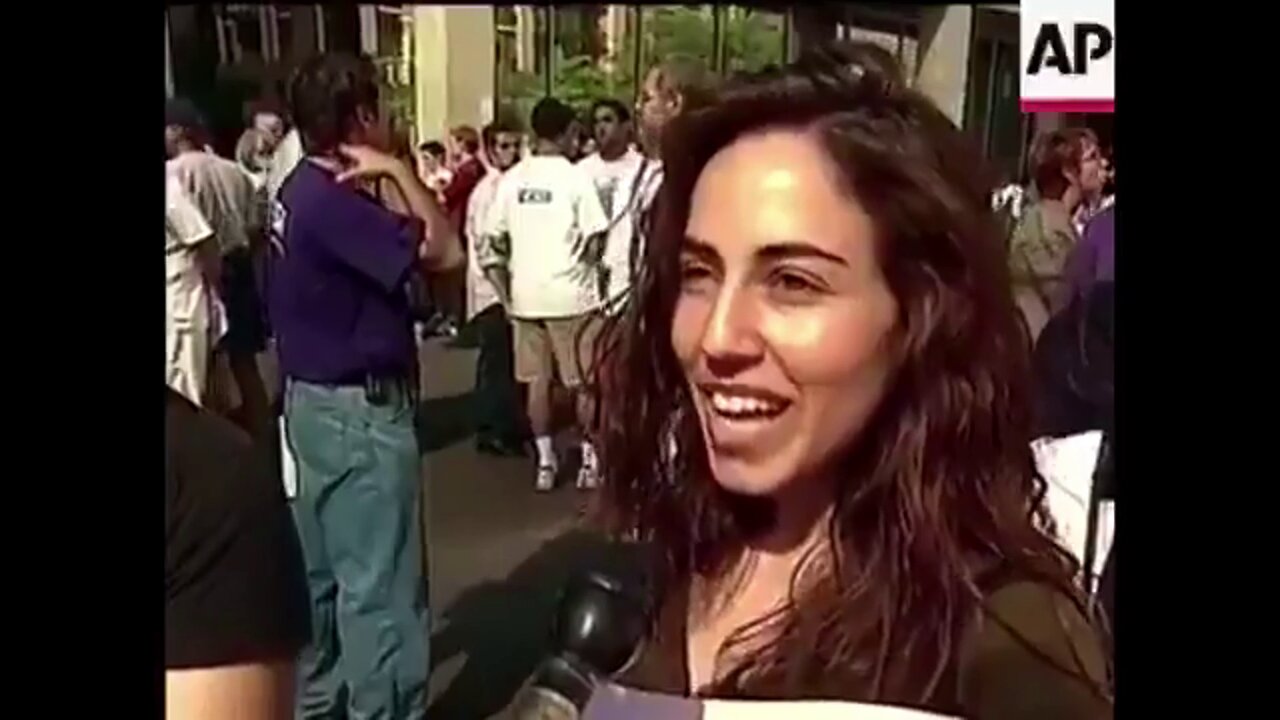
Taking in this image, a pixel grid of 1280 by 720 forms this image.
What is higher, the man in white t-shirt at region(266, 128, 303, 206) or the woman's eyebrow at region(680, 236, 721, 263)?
the man in white t-shirt at region(266, 128, 303, 206)

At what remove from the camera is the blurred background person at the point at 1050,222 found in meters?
2.44

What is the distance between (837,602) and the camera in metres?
2.49

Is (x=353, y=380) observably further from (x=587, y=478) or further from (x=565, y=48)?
(x=565, y=48)

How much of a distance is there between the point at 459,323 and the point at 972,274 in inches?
24.0

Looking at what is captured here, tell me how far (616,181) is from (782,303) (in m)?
0.25

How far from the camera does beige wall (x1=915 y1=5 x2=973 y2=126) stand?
7.94 ft

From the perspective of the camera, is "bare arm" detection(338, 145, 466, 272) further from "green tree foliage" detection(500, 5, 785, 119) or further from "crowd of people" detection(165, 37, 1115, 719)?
"green tree foliage" detection(500, 5, 785, 119)

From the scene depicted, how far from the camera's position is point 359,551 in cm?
251

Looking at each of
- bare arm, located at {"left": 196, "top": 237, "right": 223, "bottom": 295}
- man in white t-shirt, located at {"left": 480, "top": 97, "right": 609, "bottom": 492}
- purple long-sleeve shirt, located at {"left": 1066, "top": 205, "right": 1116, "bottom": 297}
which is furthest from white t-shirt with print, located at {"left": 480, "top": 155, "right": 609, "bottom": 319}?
purple long-sleeve shirt, located at {"left": 1066, "top": 205, "right": 1116, "bottom": 297}

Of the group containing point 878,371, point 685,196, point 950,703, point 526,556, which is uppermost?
point 685,196

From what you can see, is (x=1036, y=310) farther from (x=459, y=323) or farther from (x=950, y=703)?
(x=459, y=323)

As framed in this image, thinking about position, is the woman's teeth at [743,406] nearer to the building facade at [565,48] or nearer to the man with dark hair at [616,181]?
the man with dark hair at [616,181]

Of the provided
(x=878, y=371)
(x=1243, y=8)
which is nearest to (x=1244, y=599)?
(x=878, y=371)

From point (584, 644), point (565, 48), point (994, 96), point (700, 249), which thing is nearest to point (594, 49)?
point (565, 48)
